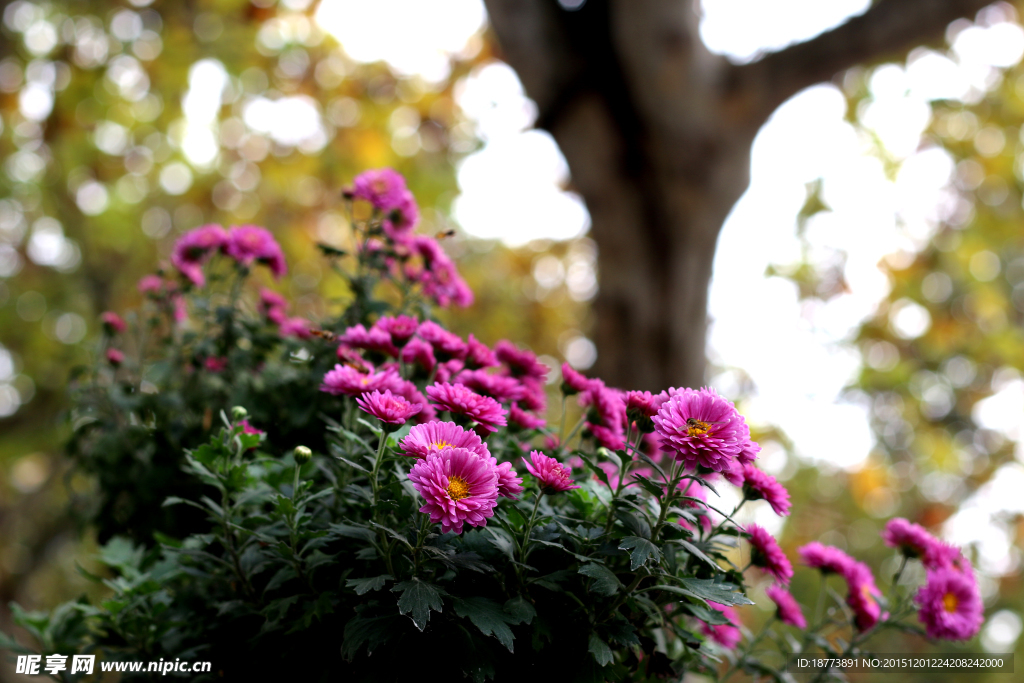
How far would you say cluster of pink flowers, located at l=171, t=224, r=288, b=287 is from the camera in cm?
145

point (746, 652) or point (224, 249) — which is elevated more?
point (224, 249)

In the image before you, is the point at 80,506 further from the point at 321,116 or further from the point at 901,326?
the point at 901,326

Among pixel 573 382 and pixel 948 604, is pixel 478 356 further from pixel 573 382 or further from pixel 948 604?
pixel 948 604

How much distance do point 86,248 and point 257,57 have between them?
220cm

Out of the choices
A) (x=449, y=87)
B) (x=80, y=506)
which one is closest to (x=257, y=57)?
(x=449, y=87)

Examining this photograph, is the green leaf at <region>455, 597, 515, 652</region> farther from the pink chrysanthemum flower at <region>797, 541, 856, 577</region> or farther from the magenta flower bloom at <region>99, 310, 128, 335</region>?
the magenta flower bloom at <region>99, 310, 128, 335</region>

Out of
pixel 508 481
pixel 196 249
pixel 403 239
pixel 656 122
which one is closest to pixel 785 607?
pixel 508 481

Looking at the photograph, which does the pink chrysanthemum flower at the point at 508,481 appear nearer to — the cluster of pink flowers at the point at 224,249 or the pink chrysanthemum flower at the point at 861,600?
the pink chrysanthemum flower at the point at 861,600

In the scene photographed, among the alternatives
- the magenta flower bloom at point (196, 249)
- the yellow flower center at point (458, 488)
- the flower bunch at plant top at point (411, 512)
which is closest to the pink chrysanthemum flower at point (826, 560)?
the flower bunch at plant top at point (411, 512)

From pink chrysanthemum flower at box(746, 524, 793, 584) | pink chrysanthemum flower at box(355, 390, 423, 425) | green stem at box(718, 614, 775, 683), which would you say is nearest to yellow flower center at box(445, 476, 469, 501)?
pink chrysanthemum flower at box(355, 390, 423, 425)

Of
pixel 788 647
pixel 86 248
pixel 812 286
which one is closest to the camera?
pixel 788 647

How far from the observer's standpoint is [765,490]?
3.03 ft

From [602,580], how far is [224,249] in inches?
42.8

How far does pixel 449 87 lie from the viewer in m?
5.14
